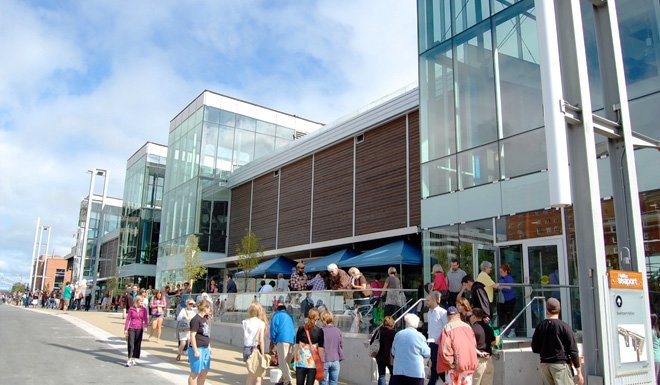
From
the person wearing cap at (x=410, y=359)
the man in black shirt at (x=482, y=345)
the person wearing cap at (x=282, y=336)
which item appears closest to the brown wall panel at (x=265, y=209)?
the person wearing cap at (x=282, y=336)

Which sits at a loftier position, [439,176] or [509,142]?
[509,142]

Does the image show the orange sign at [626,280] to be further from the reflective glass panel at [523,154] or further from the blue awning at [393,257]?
the blue awning at [393,257]

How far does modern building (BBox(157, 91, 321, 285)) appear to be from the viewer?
32.2 m

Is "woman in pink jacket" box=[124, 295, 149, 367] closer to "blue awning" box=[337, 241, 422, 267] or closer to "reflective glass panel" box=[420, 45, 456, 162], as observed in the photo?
"blue awning" box=[337, 241, 422, 267]

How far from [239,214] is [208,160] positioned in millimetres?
4790

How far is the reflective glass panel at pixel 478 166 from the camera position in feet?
46.4

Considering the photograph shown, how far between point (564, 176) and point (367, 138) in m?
16.9

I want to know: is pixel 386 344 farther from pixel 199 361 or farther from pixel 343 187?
pixel 343 187

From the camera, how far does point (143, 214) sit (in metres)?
46.2

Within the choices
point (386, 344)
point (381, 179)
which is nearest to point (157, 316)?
point (381, 179)

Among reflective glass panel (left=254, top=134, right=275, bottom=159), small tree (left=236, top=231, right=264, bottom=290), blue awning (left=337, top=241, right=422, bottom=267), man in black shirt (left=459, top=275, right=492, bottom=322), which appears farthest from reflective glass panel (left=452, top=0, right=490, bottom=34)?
reflective glass panel (left=254, top=134, right=275, bottom=159)

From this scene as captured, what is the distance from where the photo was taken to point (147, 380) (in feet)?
34.4

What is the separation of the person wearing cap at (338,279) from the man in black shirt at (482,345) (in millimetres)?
5214

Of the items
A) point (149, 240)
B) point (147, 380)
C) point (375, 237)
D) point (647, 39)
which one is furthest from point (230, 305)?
point (149, 240)
